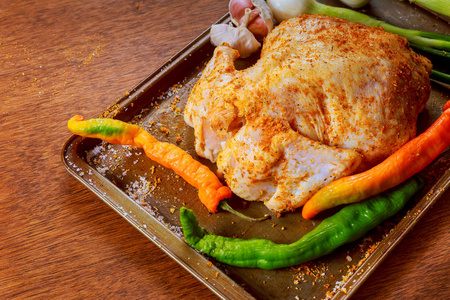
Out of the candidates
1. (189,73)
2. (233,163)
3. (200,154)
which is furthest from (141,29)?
(233,163)

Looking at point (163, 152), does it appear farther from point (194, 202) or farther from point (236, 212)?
point (236, 212)

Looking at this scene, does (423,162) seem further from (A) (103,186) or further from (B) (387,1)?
(A) (103,186)

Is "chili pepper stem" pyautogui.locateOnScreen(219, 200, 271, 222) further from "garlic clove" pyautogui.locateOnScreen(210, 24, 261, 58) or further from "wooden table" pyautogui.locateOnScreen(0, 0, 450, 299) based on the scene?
"garlic clove" pyautogui.locateOnScreen(210, 24, 261, 58)

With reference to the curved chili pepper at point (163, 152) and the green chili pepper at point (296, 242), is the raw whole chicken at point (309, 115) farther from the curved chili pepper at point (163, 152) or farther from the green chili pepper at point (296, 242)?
the green chili pepper at point (296, 242)

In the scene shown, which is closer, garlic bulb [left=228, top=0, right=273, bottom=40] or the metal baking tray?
the metal baking tray

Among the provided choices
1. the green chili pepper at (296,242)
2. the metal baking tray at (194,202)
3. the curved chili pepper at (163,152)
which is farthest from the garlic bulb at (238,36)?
the green chili pepper at (296,242)

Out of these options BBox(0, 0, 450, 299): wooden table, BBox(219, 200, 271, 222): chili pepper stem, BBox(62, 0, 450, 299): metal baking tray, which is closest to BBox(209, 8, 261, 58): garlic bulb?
BBox(62, 0, 450, 299): metal baking tray

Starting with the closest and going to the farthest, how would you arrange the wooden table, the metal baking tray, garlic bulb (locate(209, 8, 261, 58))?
the metal baking tray, the wooden table, garlic bulb (locate(209, 8, 261, 58))
